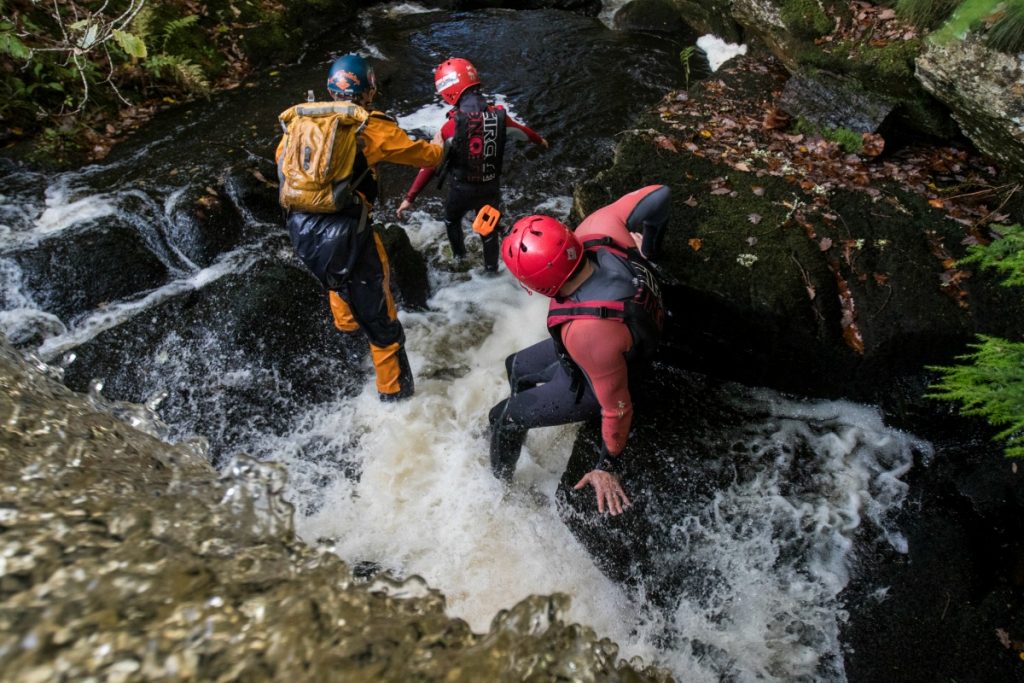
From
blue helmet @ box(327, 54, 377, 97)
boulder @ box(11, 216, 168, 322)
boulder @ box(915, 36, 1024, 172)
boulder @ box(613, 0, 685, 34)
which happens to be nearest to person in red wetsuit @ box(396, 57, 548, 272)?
blue helmet @ box(327, 54, 377, 97)

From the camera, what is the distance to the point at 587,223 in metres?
4.14

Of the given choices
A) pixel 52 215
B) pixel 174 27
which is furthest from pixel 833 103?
pixel 174 27

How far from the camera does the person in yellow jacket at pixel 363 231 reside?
4.29 meters

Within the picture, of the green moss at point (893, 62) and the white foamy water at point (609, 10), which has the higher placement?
the green moss at point (893, 62)

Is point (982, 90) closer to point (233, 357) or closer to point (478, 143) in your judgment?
point (478, 143)

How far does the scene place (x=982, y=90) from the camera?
4988mm

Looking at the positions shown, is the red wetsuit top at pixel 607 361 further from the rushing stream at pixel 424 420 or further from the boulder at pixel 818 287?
the boulder at pixel 818 287

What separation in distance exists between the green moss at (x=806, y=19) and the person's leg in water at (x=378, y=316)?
19.4 feet

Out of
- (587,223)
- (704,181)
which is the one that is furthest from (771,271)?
(587,223)

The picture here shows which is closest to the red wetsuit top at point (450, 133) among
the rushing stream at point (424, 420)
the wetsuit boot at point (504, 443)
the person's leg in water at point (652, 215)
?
the rushing stream at point (424, 420)

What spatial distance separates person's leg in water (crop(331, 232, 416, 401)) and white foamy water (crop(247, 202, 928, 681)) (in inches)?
9.4

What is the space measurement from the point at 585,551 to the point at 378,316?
99.6 inches

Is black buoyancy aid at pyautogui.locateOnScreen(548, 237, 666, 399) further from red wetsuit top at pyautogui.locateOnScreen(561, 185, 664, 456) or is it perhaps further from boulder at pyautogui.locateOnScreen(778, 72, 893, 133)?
boulder at pyautogui.locateOnScreen(778, 72, 893, 133)

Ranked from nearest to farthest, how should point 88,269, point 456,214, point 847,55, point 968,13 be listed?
point 968,13 < point 88,269 < point 456,214 < point 847,55
